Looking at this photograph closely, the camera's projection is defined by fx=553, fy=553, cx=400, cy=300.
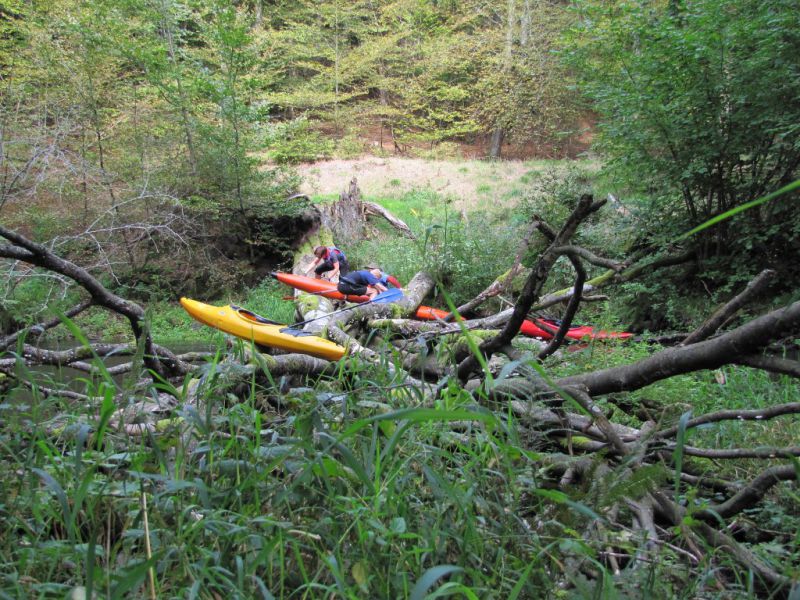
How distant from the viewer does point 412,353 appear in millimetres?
3328

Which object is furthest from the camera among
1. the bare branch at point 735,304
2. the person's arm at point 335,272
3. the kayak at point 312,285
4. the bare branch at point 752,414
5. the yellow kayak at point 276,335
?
the person's arm at point 335,272

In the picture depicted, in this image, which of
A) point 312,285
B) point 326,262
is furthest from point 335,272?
point 312,285

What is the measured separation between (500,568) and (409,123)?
32.5m

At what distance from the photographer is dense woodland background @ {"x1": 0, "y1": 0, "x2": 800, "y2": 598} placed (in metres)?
1.20

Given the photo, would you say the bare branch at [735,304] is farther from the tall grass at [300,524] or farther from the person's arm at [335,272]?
the person's arm at [335,272]

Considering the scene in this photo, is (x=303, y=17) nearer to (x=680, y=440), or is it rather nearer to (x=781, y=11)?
(x=781, y=11)

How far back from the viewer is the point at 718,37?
6602 millimetres

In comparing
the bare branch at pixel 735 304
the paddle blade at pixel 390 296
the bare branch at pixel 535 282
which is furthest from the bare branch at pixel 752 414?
the paddle blade at pixel 390 296

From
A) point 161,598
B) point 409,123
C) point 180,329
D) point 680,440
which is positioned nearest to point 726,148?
point 680,440

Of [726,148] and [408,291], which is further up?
[726,148]

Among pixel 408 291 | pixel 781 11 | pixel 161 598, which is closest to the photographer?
pixel 161 598

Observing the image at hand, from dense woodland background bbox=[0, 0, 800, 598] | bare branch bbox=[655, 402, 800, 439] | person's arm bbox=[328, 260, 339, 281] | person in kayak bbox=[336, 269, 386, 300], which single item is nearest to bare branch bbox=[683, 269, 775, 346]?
dense woodland background bbox=[0, 0, 800, 598]

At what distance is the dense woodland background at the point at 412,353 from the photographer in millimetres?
1195

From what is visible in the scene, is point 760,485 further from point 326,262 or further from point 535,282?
point 326,262
